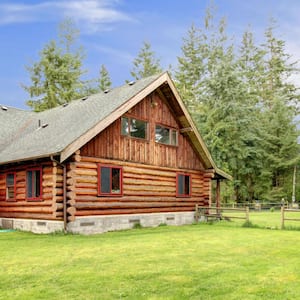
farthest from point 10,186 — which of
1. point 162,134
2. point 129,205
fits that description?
point 162,134

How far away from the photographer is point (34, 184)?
1614 centimetres

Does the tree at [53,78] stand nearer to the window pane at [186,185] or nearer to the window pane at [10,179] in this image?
the window pane at [186,185]

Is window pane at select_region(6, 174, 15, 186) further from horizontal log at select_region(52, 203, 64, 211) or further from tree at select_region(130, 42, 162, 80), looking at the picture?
tree at select_region(130, 42, 162, 80)

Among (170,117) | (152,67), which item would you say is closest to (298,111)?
(152,67)

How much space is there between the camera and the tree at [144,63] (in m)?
52.9

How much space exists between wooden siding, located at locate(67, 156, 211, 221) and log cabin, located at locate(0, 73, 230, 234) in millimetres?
38

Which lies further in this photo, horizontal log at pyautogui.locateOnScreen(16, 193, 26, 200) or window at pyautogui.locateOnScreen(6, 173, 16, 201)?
window at pyautogui.locateOnScreen(6, 173, 16, 201)

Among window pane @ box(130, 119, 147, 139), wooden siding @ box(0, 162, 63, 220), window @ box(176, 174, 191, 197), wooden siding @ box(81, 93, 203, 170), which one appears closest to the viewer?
wooden siding @ box(0, 162, 63, 220)

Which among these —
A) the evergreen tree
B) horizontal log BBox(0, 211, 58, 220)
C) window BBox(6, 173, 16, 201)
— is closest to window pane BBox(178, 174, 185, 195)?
horizontal log BBox(0, 211, 58, 220)

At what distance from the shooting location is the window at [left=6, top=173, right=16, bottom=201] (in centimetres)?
1726

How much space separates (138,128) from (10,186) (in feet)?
20.4

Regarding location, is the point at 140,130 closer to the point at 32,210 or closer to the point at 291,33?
the point at 32,210

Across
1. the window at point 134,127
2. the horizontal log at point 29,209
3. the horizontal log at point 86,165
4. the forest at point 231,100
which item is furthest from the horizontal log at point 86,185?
the forest at point 231,100

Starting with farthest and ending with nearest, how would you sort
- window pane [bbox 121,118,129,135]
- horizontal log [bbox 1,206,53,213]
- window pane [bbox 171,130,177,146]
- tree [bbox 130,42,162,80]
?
tree [bbox 130,42,162,80]
window pane [bbox 171,130,177,146]
window pane [bbox 121,118,129,135]
horizontal log [bbox 1,206,53,213]
